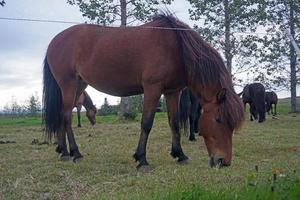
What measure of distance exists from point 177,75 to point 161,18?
36.3 inches

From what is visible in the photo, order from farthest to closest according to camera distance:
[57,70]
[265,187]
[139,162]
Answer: [57,70] < [139,162] < [265,187]

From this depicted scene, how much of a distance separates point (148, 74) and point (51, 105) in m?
2.08

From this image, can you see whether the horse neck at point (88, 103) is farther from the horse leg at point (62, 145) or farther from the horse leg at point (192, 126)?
the horse leg at point (62, 145)

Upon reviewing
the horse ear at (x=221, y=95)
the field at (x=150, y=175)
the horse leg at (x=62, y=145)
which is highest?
the horse ear at (x=221, y=95)

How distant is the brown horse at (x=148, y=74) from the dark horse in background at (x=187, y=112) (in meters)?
1.51

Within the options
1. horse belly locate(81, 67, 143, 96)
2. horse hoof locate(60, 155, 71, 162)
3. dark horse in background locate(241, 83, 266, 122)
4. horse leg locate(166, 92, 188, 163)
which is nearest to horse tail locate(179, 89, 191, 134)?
horse leg locate(166, 92, 188, 163)

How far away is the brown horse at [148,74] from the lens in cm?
552

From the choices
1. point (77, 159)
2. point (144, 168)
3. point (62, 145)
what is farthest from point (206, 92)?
point (62, 145)

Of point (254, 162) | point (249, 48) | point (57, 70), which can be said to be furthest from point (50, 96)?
point (249, 48)

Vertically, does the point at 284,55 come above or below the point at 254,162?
above

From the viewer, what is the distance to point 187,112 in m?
8.43

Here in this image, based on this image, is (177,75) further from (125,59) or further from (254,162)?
(254,162)

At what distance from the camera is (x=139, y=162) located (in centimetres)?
584

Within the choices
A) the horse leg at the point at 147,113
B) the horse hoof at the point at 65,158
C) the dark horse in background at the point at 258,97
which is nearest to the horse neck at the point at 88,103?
the dark horse in background at the point at 258,97
